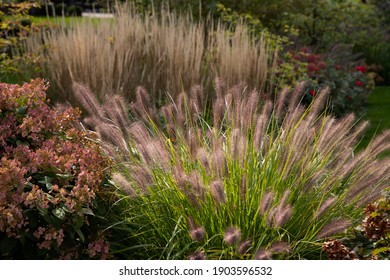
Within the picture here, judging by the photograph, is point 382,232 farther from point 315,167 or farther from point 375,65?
point 375,65

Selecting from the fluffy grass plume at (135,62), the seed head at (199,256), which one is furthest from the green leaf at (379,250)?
the fluffy grass plume at (135,62)

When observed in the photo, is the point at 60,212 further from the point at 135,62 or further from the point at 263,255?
the point at 135,62

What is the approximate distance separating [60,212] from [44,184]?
0.35m

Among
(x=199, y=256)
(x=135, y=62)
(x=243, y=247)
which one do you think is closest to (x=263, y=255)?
(x=243, y=247)

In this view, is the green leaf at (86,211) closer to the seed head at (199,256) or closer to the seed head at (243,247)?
the seed head at (199,256)

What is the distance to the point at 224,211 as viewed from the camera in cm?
358

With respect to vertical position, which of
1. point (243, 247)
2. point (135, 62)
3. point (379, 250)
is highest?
point (243, 247)

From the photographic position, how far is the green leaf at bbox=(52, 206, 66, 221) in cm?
332

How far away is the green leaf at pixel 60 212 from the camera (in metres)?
3.32

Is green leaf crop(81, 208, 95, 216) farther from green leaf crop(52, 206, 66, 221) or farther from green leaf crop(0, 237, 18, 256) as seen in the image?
green leaf crop(0, 237, 18, 256)

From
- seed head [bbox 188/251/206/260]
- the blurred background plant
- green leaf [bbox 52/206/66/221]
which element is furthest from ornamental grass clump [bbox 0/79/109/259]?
the blurred background plant

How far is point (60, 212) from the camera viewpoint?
3.35m
